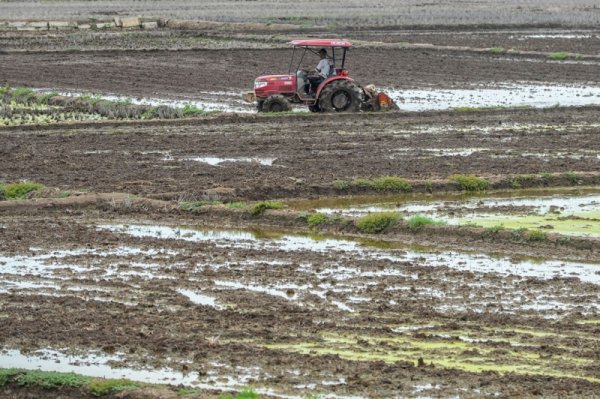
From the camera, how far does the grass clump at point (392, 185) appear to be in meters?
19.2

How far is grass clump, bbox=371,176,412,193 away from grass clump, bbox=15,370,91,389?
32.2 ft

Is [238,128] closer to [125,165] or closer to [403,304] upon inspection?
[125,165]

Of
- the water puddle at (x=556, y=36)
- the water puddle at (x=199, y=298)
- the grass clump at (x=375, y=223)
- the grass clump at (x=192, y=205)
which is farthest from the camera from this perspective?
the water puddle at (x=556, y=36)

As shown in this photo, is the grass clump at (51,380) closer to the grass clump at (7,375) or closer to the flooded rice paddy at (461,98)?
the grass clump at (7,375)

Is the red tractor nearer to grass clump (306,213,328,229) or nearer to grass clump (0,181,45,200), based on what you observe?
grass clump (0,181,45,200)

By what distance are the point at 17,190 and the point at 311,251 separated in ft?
18.6

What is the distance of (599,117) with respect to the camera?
91.0 ft

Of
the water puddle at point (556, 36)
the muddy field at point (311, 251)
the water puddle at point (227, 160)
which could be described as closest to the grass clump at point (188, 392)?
the muddy field at point (311, 251)

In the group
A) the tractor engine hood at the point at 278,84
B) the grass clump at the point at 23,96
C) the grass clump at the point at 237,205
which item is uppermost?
the tractor engine hood at the point at 278,84

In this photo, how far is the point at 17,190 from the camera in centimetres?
1862

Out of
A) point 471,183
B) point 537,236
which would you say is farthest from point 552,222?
point 471,183

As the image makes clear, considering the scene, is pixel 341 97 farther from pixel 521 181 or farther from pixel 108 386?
pixel 108 386

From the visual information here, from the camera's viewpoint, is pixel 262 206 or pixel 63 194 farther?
pixel 63 194

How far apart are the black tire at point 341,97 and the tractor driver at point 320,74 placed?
276mm
